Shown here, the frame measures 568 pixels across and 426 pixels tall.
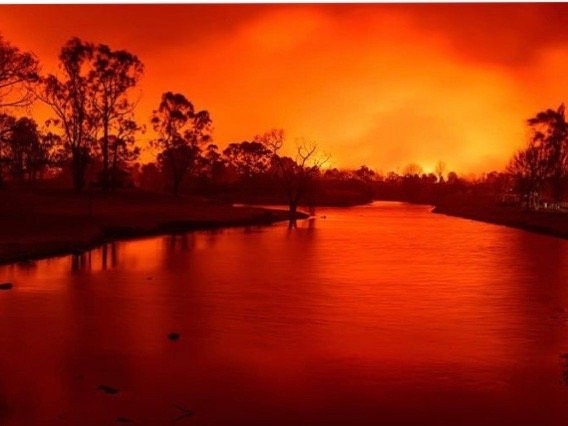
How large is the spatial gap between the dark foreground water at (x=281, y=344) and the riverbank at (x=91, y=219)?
2.78 meters

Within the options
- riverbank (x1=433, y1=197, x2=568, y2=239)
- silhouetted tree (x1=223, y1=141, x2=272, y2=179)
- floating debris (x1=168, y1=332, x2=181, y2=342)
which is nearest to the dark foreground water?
floating debris (x1=168, y1=332, x2=181, y2=342)

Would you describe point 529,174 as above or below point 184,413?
above

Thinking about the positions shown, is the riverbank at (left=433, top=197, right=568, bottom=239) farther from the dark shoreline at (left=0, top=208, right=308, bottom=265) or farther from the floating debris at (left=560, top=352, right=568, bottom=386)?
the floating debris at (left=560, top=352, right=568, bottom=386)

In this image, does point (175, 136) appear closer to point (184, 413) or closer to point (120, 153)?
point (120, 153)

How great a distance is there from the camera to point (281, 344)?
792 cm

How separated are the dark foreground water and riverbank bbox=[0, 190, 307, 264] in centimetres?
278

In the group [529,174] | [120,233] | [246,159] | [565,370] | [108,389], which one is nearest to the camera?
[108,389]

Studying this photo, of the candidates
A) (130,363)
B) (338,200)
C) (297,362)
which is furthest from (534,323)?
(338,200)

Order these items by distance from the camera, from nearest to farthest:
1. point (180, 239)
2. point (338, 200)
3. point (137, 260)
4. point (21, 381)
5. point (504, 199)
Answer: point (21, 381)
point (137, 260)
point (180, 239)
point (504, 199)
point (338, 200)

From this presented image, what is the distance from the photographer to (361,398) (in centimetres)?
603

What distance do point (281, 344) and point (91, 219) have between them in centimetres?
1916

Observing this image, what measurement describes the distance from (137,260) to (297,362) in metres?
9.79

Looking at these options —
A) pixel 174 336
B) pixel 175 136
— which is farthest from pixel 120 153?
pixel 174 336

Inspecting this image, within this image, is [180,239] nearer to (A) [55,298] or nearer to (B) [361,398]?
(A) [55,298]
